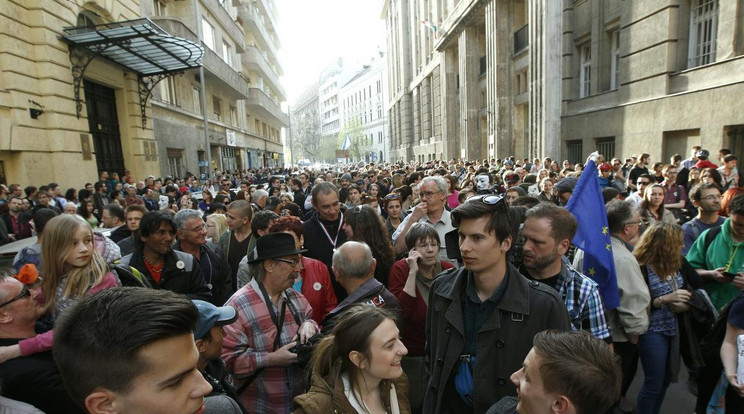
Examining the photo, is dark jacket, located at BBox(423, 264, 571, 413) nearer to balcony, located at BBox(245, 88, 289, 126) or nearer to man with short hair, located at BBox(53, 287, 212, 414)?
man with short hair, located at BBox(53, 287, 212, 414)

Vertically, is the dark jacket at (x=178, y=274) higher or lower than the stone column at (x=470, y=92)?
lower

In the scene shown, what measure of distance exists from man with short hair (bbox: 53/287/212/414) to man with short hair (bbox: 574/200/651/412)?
3216 millimetres

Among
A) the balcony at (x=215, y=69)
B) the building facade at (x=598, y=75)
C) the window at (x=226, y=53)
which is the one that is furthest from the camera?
the window at (x=226, y=53)

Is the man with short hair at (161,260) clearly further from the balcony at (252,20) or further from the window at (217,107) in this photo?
the balcony at (252,20)

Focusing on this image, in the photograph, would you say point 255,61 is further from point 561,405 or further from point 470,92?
point 561,405

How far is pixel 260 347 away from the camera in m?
2.75

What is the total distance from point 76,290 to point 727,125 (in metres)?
12.2

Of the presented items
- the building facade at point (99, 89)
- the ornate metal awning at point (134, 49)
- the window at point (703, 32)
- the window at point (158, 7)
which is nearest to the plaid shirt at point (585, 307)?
the window at point (703, 32)

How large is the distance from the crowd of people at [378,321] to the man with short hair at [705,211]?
0.07 ft

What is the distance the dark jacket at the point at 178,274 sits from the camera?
3699 mm

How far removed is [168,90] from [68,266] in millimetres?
18977

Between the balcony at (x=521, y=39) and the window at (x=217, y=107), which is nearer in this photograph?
the balcony at (x=521, y=39)

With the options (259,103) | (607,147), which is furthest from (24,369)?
(259,103)

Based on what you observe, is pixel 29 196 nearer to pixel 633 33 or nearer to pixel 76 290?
pixel 76 290
